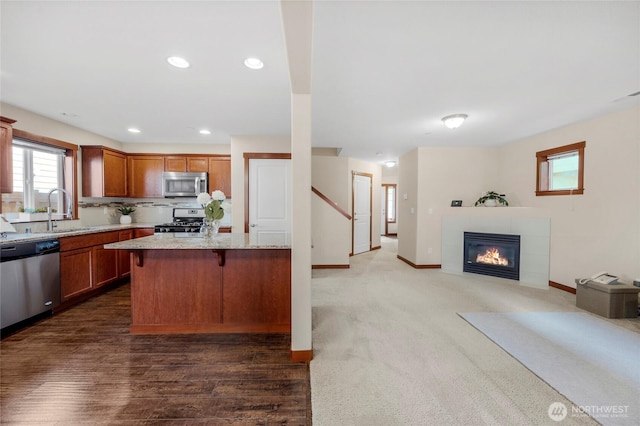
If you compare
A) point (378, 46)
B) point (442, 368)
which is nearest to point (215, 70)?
point (378, 46)

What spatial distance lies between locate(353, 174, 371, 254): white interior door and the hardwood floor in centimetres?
414

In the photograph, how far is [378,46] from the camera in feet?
6.04

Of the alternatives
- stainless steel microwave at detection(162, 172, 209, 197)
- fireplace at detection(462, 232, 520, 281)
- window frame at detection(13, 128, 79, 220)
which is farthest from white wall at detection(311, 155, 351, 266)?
window frame at detection(13, 128, 79, 220)

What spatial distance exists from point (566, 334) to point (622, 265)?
4.90 feet

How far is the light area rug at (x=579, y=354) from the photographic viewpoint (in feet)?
5.29

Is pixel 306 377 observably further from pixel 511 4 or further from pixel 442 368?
pixel 511 4

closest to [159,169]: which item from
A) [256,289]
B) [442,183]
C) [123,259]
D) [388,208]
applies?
[123,259]

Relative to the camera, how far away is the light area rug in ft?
5.29

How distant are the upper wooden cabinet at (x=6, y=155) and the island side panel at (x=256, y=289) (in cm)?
268

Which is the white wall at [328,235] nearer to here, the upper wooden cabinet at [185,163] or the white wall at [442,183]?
the white wall at [442,183]

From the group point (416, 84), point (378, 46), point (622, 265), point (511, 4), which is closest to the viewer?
point (511, 4)

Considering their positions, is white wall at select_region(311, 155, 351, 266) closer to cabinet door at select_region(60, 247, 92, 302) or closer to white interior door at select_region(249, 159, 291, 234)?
white interior door at select_region(249, 159, 291, 234)

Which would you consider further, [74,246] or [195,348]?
[74,246]

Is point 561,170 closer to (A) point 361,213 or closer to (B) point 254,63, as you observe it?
(A) point 361,213
